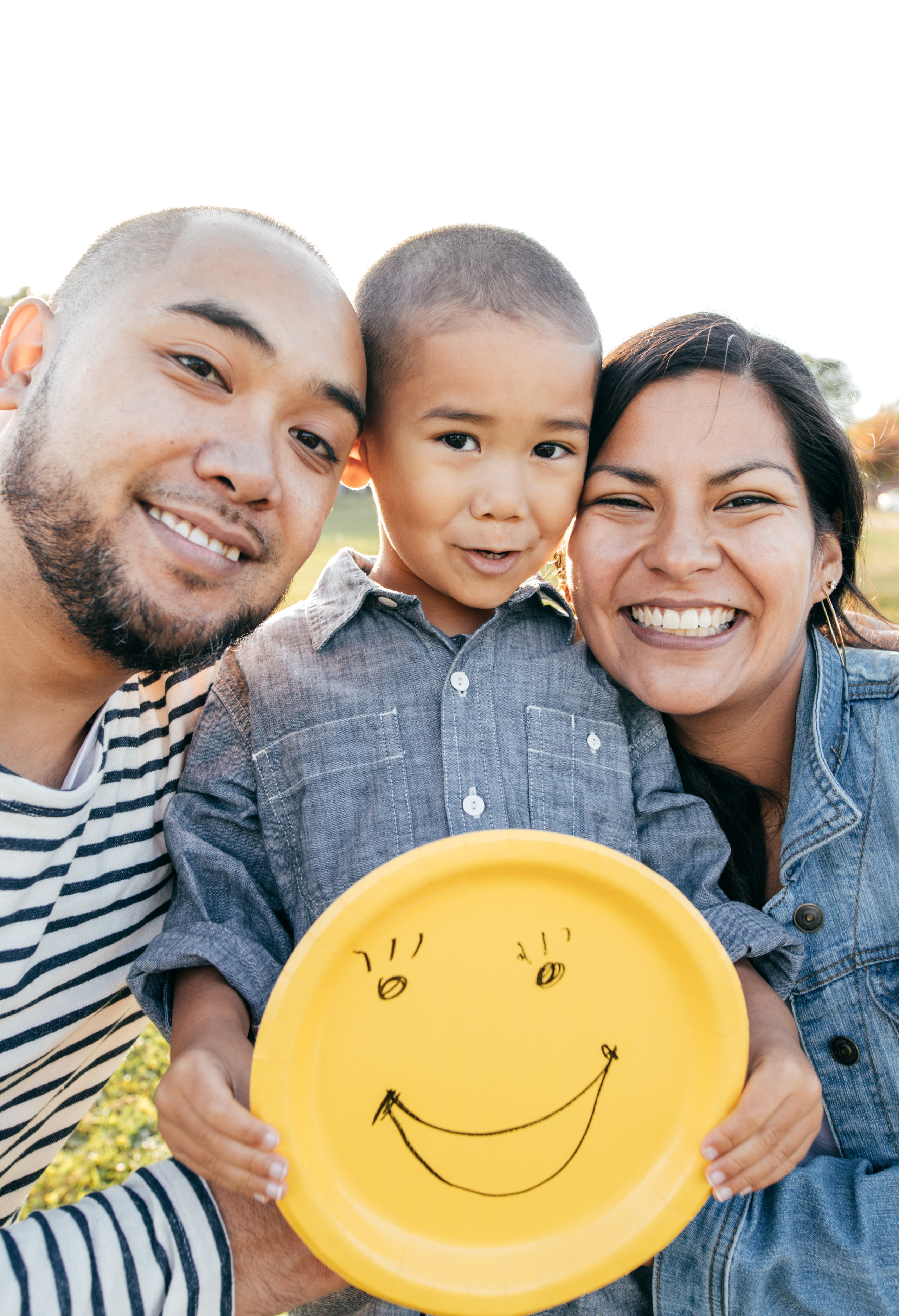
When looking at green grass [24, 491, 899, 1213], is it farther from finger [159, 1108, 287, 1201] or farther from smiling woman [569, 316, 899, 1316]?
finger [159, 1108, 287, 1201]

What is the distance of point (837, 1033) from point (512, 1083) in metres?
1.08

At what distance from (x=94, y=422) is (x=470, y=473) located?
89cm

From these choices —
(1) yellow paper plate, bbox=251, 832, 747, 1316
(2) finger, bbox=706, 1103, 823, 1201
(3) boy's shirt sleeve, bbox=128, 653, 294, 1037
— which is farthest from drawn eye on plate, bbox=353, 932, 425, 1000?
(2) finger, bbox=706, 1103, 823, 1201

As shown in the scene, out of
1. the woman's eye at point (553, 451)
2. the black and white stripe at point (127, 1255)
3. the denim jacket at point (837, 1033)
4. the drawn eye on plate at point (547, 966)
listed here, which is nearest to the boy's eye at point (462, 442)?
the woman's eye at point (553, 451)

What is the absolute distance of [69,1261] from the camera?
1.39 metres

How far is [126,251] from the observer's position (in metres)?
1.90

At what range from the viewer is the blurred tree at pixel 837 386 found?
246 centimetres

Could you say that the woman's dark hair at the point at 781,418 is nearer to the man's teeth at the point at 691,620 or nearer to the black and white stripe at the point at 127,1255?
the man's teeth at the point at 691,620

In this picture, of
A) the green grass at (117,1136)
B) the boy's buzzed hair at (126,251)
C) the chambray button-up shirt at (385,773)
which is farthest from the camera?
the green grass at (117,1136)

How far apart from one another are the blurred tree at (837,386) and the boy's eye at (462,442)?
104 cm

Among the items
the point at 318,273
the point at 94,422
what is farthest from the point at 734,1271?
the point at 318,273

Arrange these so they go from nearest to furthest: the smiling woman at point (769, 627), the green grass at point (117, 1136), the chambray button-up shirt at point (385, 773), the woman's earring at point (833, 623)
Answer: the chambray button-up shirt at point (385, 773) < the smiling woman at point (769, 627) < the woman's earring at point (833, 623) < the green grass at point (117, 1136)

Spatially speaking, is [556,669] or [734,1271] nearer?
[734,1271]

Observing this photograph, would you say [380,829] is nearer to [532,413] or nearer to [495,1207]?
[495,1207]
